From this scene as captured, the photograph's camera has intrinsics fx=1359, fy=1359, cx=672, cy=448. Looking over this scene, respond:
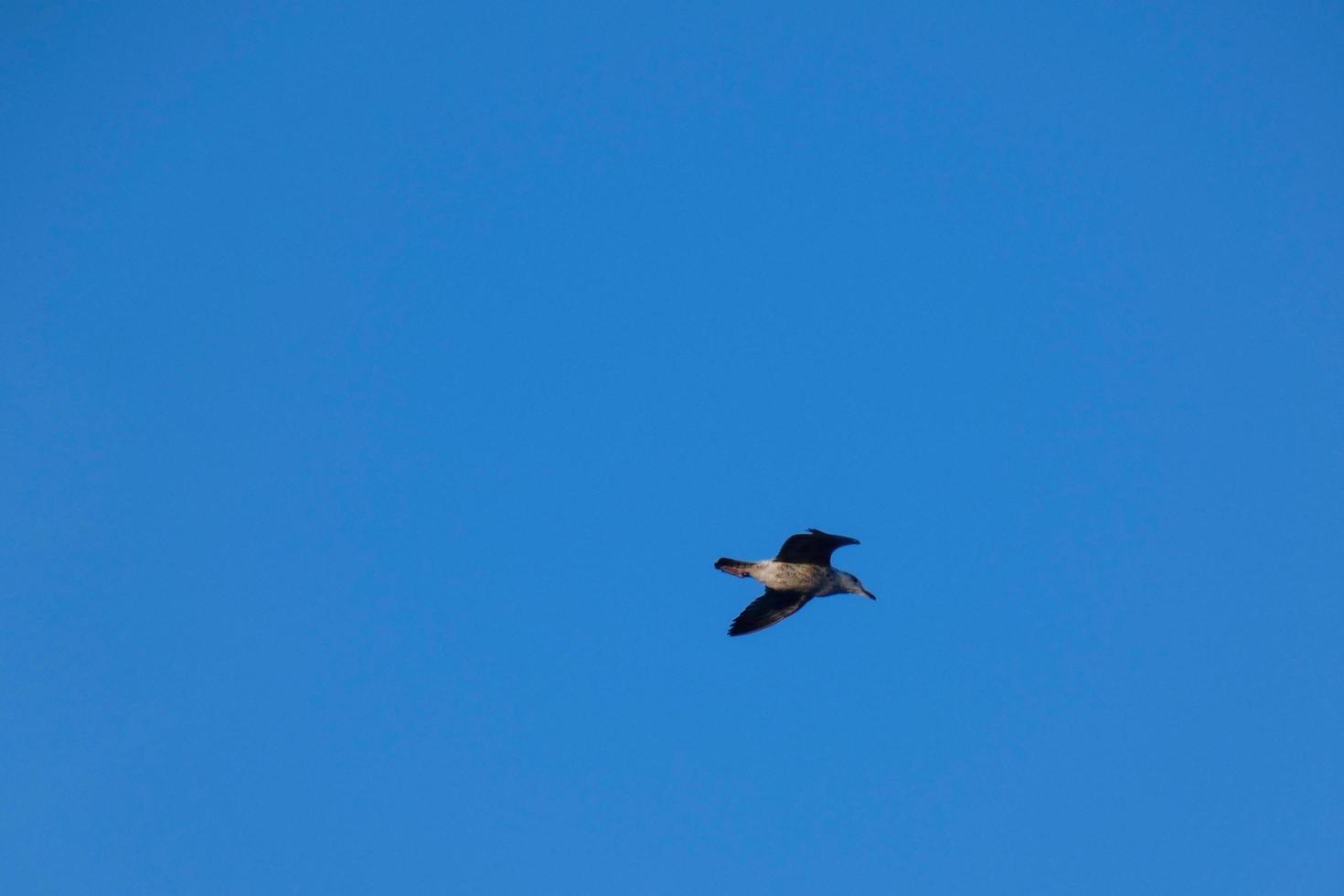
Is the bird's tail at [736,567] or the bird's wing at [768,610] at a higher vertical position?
the bird's tail at [736,567]

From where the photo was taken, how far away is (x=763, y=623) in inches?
1209

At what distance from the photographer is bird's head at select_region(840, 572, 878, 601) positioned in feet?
104

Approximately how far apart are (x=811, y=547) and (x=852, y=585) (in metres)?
2.50

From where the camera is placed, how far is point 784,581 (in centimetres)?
3077

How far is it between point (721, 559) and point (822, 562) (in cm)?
231

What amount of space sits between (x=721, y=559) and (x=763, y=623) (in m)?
1.74

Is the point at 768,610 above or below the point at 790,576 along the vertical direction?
below

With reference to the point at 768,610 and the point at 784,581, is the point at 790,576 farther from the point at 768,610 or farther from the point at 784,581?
the point at 768,610

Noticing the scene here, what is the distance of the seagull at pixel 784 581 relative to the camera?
100.0 feet

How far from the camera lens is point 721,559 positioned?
102 feet

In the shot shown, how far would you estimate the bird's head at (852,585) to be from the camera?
3155 cm

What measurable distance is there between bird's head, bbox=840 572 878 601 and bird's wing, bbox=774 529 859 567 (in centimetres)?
92

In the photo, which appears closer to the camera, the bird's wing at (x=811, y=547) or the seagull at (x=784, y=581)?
the bird's wing at (x=811, y=547)

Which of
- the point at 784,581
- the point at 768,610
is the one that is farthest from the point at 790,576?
the point at 768,610
